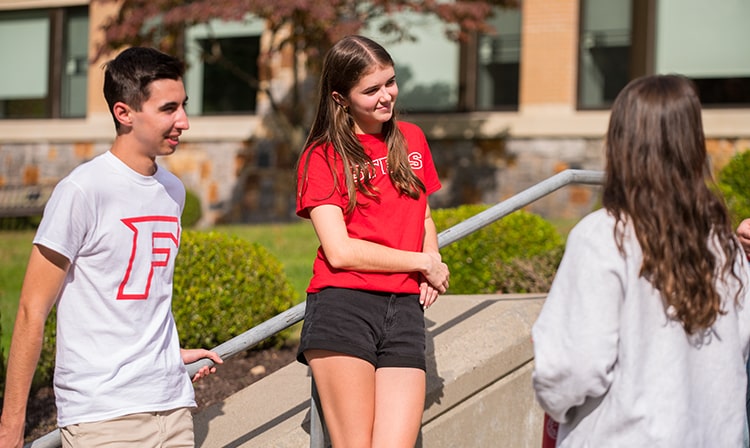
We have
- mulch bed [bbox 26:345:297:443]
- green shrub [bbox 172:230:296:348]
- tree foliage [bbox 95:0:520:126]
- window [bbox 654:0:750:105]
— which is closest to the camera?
mulch bed [bbox 26:345:297:443]

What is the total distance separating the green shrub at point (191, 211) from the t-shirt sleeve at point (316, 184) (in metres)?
11.9

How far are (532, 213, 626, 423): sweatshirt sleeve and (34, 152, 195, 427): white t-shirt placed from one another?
3.67 ft

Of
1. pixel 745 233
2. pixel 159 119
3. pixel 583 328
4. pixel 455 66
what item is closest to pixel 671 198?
pixel 583 328

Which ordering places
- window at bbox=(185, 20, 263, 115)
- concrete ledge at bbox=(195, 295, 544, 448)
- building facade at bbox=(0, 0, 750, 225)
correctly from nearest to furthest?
concrete ledge at bbox=(195, 295, 544, 448) → building facade at bbox=(0, 0, 750, 225) → window at bbox=(185, 20, 263, 115)

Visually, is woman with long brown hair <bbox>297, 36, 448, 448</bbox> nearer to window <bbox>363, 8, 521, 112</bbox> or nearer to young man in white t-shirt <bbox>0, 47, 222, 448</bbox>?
young man in white t-shirt <bbox>0, 47, 222, 448</bbox>

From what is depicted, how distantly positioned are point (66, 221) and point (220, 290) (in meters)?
3.15

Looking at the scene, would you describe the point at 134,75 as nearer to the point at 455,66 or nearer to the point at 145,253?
the point at 145,253

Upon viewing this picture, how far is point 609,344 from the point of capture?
2189mm

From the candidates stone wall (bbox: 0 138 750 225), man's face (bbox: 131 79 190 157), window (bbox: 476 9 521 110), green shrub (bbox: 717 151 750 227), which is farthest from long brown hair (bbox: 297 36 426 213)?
window (bbox: 476 9 521 110)

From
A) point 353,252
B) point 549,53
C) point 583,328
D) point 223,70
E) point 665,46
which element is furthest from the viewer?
point 223,70

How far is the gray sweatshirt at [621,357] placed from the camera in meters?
2.19

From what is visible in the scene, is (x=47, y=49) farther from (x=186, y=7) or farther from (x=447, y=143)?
(x=447, y=143)

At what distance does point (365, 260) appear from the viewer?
2887mm

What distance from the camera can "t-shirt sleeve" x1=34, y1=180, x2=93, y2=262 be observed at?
252cm
